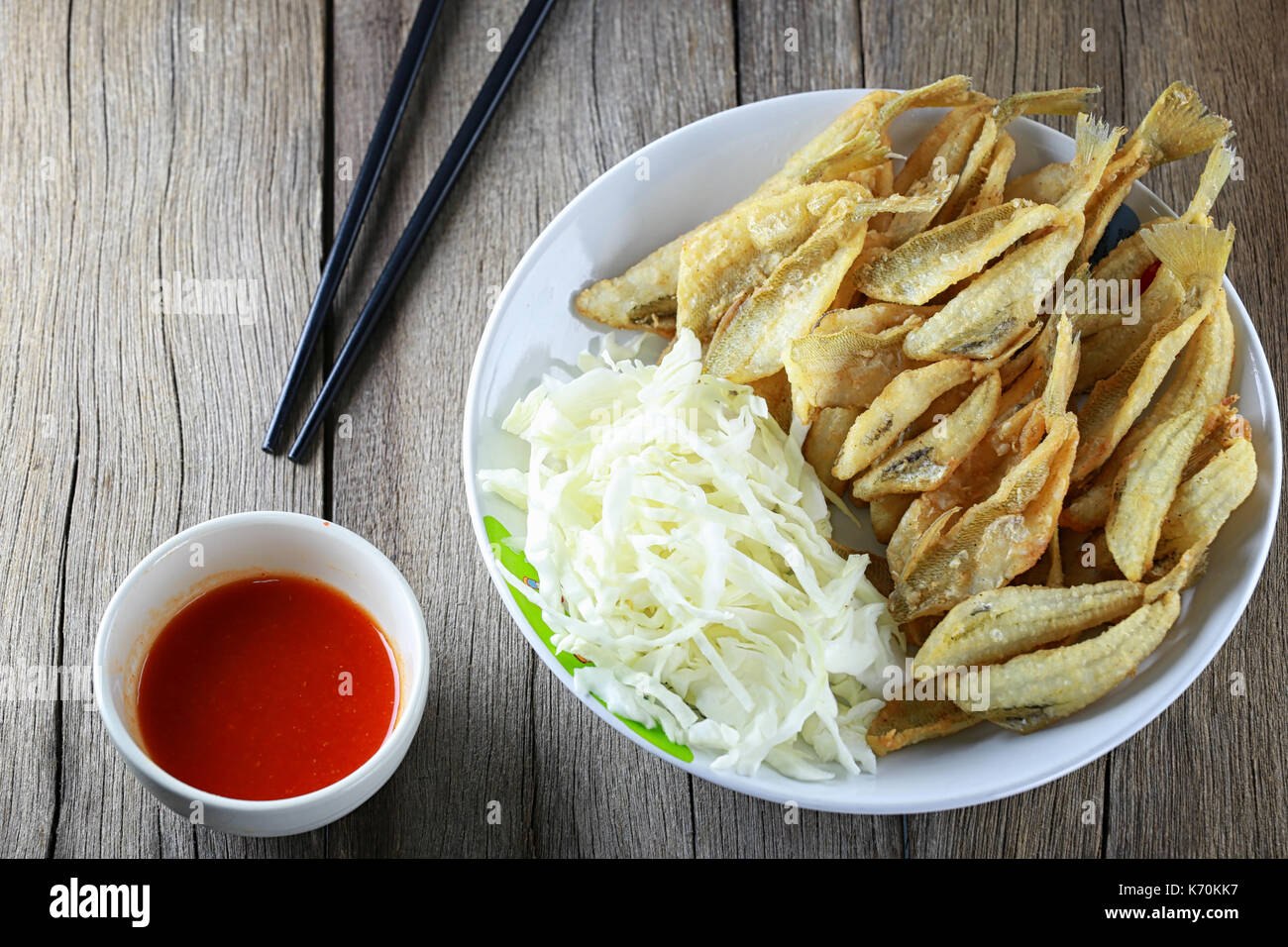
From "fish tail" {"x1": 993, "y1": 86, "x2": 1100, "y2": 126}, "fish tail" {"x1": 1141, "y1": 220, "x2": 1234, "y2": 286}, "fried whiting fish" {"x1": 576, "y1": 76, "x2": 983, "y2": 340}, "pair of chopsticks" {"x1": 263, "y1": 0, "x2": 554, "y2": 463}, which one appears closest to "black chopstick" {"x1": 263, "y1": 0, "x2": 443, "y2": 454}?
"pair of chopsticks" {"x1": 263, "y1": 0, "x2": 554, "y2": 463}

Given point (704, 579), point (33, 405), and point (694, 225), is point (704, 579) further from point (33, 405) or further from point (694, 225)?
point (33, 405)

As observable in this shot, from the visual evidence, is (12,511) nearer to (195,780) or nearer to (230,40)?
(195,780)

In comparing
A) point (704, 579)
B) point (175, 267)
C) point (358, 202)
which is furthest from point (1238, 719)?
point (175, 267)

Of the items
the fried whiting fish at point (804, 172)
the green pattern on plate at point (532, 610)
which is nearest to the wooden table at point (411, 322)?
the fried whiting fish at point (804, 172)

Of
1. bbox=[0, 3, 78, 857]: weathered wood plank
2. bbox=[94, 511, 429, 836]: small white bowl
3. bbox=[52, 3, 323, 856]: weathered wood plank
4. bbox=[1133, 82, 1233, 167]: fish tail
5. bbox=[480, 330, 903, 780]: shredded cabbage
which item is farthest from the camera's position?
bbox=[52, 3, 323, 856]: weathered wood plank

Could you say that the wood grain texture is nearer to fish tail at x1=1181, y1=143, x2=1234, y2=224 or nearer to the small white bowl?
the small white bowl
